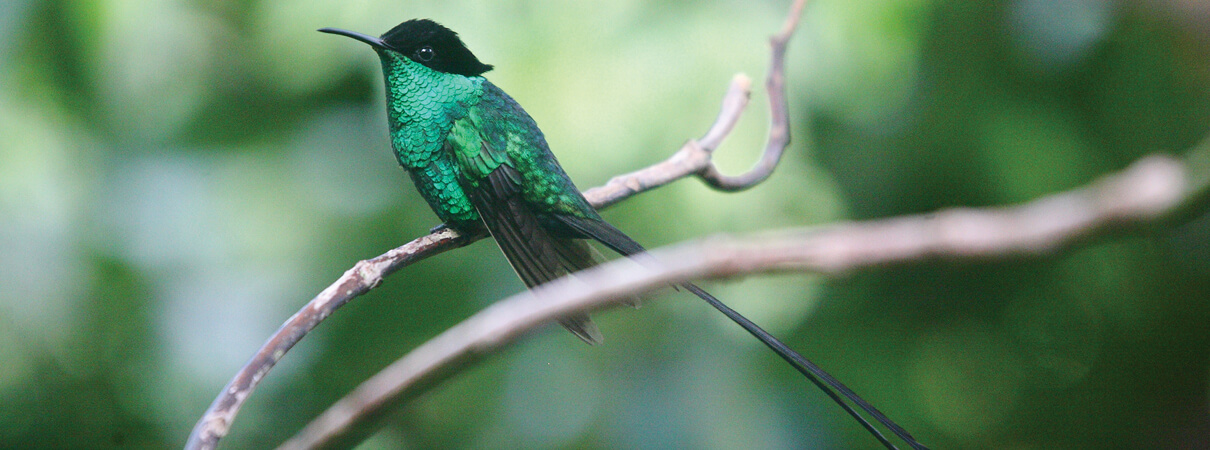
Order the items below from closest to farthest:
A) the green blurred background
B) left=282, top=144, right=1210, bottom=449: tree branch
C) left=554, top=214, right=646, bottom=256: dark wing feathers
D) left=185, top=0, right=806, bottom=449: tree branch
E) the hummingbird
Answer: left=282, top=144, right=1210, bottom=449: tree branch, left=185, top=0, right=806, bottom=449: tree branch, left=554, top=214, right=646, bottom=256: dark wing feathers, the hummingbird, the green blurred background

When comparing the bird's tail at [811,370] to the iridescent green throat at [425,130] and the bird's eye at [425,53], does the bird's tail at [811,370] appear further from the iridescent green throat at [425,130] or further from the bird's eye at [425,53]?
the bird's eye at [425,53]

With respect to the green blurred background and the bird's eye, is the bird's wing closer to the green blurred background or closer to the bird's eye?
the bird's eye

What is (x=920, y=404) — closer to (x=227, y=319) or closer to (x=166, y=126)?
(x=227, y=319)

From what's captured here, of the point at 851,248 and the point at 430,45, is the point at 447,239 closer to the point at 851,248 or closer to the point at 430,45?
the point at 430,45

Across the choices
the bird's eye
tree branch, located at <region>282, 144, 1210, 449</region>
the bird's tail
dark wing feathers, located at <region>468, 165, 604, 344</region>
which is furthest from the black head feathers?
tree branch, located at <region>282, 144, 1210, 449</region>

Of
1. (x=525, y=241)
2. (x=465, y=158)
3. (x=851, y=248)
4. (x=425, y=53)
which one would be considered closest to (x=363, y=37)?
(x=425, y=53)

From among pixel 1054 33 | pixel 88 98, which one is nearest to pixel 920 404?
pixel 1054 33
